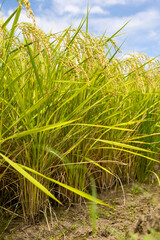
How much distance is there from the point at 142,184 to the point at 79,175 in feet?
2.50

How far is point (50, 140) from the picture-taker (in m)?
1.46

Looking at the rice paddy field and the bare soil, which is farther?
the bare soil

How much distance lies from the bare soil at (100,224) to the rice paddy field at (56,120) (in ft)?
0.24

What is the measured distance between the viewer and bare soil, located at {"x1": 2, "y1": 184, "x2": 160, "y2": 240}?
1453mm

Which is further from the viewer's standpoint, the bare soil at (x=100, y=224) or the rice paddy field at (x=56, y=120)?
Result: the bare soil at (x=100, y=224)

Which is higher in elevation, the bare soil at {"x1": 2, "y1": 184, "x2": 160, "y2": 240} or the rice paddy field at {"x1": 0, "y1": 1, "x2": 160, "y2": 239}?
the rice paddy field at {"x1": 0, "y1": 1, "x2": 160, "y2": 239}

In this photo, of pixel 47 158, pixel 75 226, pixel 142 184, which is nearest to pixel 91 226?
pixel 75 226

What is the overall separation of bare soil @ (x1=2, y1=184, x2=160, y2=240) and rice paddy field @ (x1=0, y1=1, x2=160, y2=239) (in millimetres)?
74

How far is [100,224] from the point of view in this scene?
5.33 feet

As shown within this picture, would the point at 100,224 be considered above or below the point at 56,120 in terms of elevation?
below

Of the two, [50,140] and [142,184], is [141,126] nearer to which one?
[142,184]

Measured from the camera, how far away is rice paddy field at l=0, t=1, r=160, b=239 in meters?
1.27

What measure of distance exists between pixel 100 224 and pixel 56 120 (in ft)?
2.30

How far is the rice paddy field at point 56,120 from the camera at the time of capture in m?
1.27
